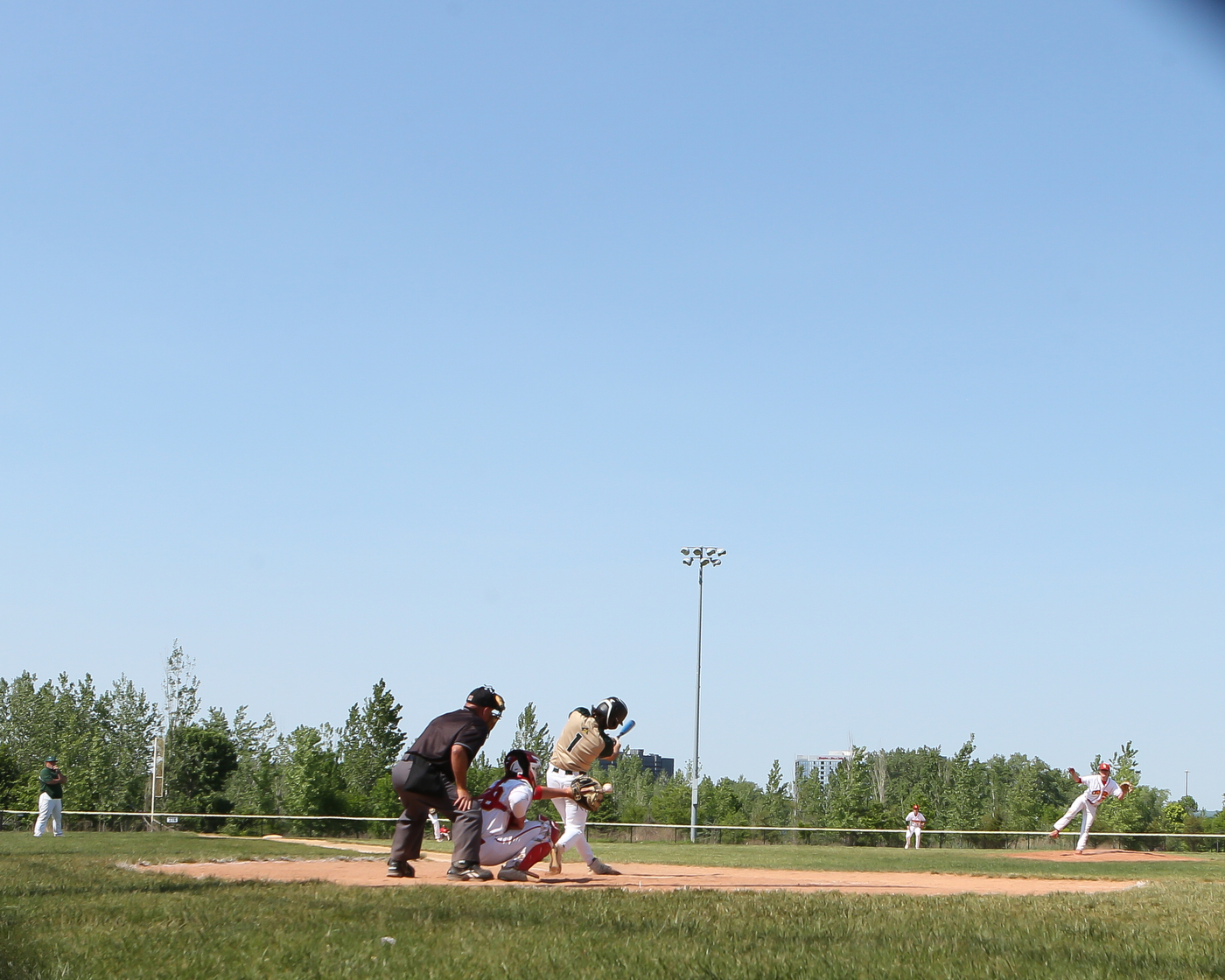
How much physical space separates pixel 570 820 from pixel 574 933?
5.07m

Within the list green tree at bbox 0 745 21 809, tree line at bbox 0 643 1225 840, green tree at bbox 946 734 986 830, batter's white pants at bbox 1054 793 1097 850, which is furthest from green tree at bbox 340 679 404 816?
batter's white pants at bbox 1054 793 1097 850

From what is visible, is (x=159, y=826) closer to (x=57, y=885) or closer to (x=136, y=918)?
(x=57, y=885)

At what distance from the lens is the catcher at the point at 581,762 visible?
11.9 meters

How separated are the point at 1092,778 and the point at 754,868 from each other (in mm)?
11363

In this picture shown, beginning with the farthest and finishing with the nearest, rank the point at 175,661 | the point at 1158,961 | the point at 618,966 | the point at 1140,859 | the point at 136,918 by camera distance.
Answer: the point at 175,661
the point at 1140,859
the point at 136,918
the point at 1158,961
the point at 618,966

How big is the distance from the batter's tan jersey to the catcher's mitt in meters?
0.29

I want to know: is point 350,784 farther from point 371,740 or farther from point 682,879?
point 682,879

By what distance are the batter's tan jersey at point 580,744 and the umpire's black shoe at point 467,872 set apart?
5.36 feet

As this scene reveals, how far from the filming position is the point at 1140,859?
21.9 meters

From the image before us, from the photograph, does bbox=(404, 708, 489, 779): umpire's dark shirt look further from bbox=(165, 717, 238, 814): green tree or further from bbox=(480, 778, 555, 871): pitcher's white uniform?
bbox=(165, 717, 238, 814): green tree

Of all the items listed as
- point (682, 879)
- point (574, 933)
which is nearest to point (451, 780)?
point (682, 879)

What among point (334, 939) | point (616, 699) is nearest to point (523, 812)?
point (616, 699)

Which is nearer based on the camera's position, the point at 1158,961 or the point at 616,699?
the point at 1158,961

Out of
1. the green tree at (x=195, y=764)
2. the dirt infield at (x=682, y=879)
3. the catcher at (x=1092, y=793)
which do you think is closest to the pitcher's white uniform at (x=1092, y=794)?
the catcher at (x=1092, y=793)
